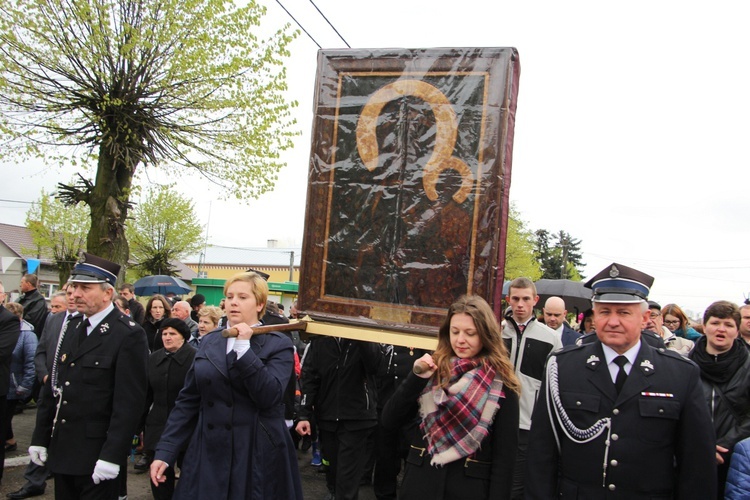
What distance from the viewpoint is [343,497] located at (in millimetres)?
5285

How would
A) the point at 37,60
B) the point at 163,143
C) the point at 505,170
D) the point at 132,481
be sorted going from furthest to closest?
the point at 163,143 → the point at 37,60 → the point at 132,481 → the point at 505,170

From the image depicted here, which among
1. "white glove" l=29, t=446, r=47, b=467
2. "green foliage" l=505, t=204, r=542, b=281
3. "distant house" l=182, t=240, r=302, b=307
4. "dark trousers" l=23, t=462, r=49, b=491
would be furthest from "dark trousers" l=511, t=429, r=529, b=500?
"distant house" l=182, t=240, r=302, b=307

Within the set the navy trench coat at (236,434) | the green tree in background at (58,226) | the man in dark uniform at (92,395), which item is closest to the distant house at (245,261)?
the green tree in background at (58,226)

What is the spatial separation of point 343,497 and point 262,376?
239 cm

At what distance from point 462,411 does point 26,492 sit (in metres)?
5.08

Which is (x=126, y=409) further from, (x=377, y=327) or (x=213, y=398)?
(x=377, y=327)

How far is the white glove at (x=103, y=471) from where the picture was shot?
3.85 m

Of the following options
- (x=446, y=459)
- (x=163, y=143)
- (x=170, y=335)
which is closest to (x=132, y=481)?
(x=170, y=335)

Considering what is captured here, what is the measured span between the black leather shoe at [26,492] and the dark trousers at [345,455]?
2.97 meters

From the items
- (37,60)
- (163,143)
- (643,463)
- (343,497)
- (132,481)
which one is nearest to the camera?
(643,463)

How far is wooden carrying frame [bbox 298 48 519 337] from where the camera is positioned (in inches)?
160

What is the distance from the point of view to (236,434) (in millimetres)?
3484

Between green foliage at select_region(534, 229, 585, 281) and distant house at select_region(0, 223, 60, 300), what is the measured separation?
1550 inches

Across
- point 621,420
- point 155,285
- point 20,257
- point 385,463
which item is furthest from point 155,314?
point 20,257
